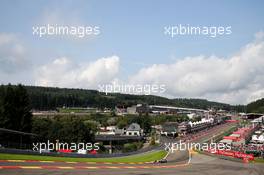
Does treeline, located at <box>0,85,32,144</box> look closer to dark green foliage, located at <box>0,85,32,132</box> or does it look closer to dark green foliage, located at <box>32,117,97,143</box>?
dark green foliage, located at <box>0,85,32,132</box>

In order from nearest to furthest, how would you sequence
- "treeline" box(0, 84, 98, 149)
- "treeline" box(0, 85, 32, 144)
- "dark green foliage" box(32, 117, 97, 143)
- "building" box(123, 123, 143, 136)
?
"treeline" box(0, 85, 32, 144), "treeline" box(0, 84, 98, 149), "dark green foliage" box(32, 117, 97, 143), "building" box(123, 123, 143, 136)

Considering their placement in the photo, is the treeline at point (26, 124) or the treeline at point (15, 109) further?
the treeline at point (26, 124)

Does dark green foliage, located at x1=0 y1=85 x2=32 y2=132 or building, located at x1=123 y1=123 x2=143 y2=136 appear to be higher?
dark green foliage, located at x1=0 y1=85 x2=32 y2=132

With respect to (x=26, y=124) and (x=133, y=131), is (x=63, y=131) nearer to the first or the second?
(x=26, y=124)

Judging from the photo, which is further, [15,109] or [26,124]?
[26,124]

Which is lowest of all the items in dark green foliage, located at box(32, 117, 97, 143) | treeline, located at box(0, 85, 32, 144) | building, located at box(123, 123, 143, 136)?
building, located at box(123, 123, 143, 136)

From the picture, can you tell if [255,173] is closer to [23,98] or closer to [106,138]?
[23,98]

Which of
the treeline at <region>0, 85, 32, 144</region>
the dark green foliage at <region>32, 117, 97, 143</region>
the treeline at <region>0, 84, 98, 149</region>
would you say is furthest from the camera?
the dark green foliage at <region>32, 117, 97, 143</region>

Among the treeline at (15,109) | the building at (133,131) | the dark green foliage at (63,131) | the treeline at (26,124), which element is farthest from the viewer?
the building at (133,131)

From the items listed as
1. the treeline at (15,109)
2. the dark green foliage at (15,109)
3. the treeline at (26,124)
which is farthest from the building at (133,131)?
the dark green foliage at (15,109)

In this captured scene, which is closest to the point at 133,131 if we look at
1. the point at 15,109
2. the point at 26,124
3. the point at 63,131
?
the point at 63,131

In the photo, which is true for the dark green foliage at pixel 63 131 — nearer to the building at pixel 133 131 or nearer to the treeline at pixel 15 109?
the treeline at pixel 15 109

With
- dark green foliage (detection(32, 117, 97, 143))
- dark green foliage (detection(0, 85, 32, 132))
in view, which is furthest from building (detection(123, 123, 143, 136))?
dark green foliage (detection(0, 85, 32, 132))

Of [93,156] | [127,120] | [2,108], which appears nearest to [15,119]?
[2,108]
